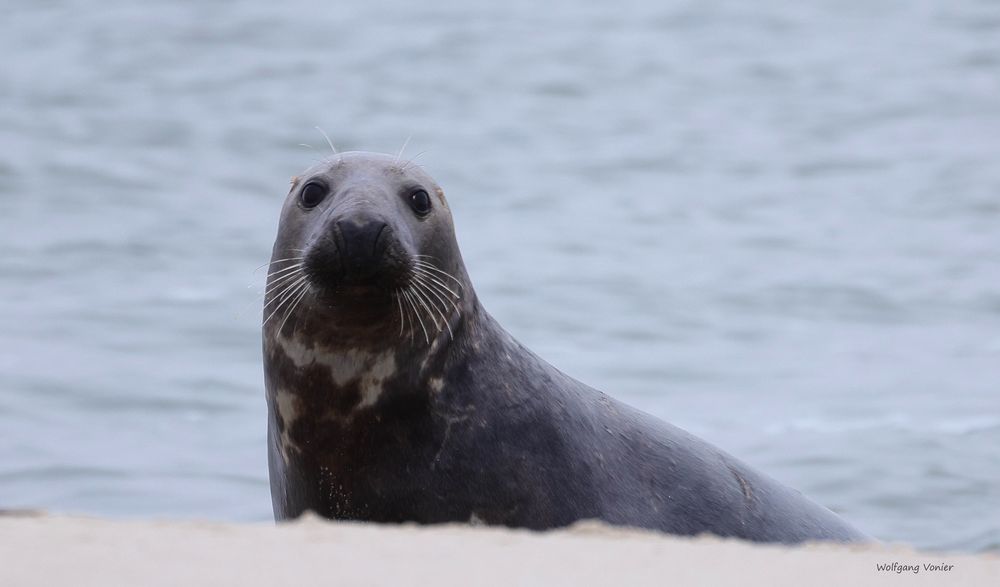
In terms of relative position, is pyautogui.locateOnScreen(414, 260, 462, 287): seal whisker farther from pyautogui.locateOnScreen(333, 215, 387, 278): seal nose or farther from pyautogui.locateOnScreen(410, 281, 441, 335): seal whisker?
pyautogui.locateOnScreen(333, 215, 387, 278): seal nose

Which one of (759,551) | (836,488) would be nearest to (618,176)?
(836,488)

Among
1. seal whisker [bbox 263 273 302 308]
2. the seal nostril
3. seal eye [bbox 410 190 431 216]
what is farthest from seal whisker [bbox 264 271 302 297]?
seal eye [bbox 410 190 431 216]

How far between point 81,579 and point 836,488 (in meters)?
6.19

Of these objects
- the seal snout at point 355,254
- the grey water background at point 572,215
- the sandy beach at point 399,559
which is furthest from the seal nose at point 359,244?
the grey water background at point 572,215

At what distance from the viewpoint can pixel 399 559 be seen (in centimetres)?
327

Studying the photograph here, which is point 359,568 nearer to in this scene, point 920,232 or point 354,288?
point 354,288

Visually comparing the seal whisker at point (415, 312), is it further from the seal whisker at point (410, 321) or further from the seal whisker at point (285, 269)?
the seal whisker at point (285, 269)

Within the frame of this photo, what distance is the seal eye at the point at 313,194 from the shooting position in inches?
205

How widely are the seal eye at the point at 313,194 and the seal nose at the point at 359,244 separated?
418 millimetres

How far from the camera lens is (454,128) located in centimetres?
1670

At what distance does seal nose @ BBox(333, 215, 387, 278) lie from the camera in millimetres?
4773

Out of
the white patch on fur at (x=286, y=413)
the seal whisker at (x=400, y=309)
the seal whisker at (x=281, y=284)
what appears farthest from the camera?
the white patch on fur at (x=286, y=413)

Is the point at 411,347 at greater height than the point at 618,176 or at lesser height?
greater

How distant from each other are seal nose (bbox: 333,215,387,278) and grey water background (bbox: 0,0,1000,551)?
307cm
